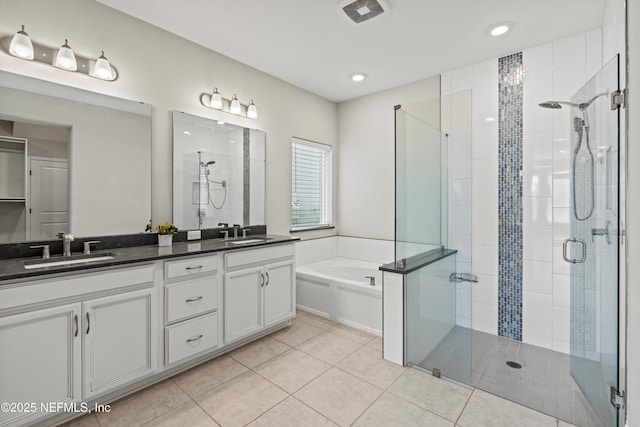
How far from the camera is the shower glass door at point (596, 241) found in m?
1.57

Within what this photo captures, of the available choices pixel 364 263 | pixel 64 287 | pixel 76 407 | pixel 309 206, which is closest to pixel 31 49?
pixel 64 287

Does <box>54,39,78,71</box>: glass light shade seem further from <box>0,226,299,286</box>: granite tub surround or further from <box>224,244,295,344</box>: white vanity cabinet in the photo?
<box>224,244,295,344</box>: white vanity cabinet

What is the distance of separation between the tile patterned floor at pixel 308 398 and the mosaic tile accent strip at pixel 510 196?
1.15 meters

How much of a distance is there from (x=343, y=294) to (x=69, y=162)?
252cm

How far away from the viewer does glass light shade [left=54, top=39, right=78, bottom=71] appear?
194 centimetres

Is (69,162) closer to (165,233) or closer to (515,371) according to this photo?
(165,233)

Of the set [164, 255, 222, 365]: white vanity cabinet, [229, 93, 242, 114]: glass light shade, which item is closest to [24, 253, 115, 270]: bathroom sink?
[164, 255, 222, 365]: white vanity cabinet

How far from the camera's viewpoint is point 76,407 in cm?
162

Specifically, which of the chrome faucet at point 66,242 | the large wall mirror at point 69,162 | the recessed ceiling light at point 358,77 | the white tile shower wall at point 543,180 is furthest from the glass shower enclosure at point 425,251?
the chrome faucet at point 66,242

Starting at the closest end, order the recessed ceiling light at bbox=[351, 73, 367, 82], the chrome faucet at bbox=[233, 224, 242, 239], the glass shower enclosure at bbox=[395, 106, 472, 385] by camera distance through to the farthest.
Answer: the glass shower enclosure at bbox=[395, 106, 472, 385] → the chrome faucet at bbox=[233, 224, 242, 239] → the recessed ceiling light at bbox=[351, 73, 367, 82]

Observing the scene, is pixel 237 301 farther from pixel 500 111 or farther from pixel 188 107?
pixel 500 111

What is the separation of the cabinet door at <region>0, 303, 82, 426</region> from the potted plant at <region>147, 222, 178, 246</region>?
770 millimetres

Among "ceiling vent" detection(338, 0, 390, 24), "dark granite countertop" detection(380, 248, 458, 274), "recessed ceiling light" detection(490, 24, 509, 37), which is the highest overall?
"recessed ceiling light" detection(490, 24, 509, 37)

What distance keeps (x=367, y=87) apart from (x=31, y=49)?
3081 mm
